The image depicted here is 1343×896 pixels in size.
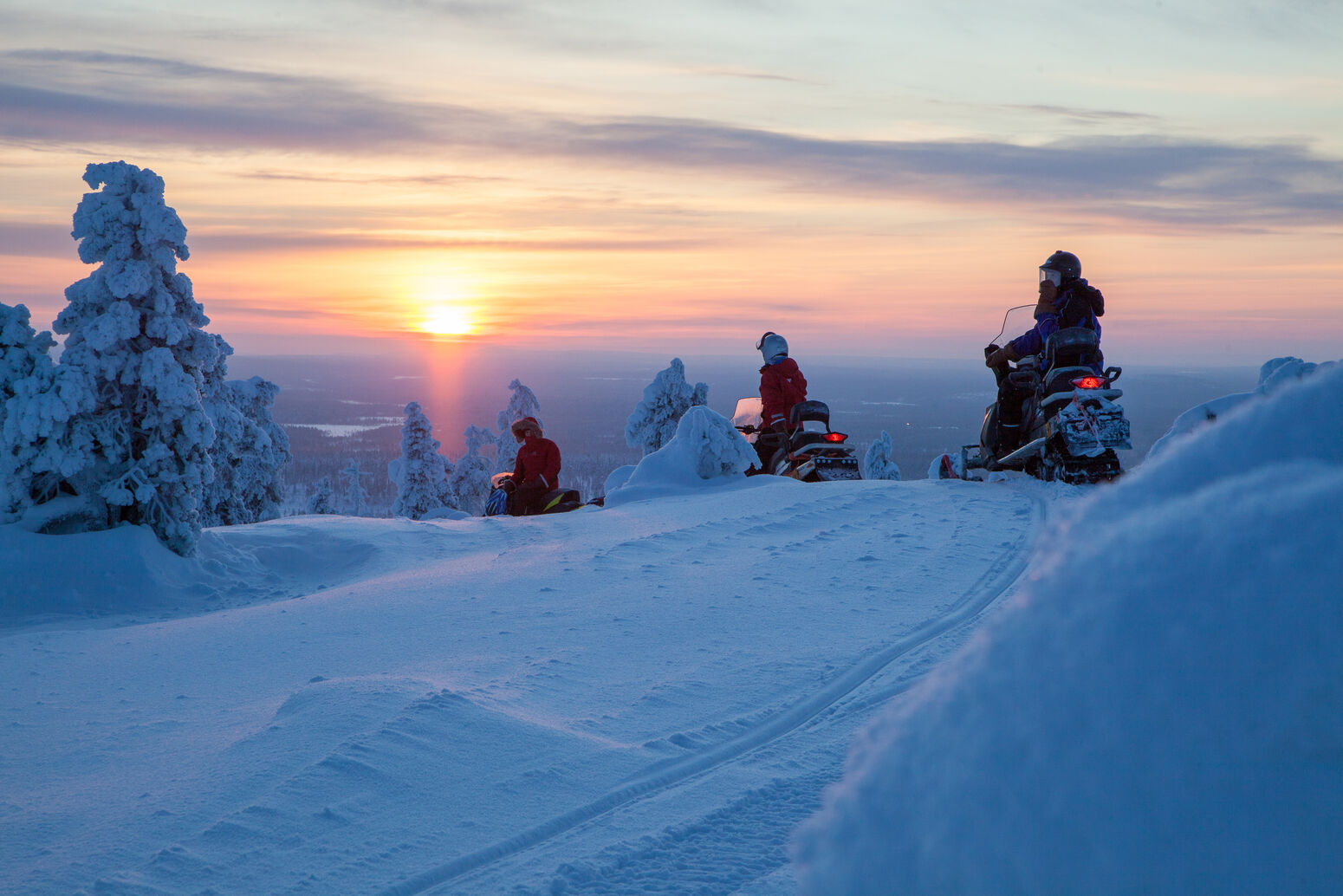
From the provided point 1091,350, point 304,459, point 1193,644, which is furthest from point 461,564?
point 304,459

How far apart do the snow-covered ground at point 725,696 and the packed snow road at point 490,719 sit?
2cm

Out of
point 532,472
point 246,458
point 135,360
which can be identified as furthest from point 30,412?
point 246,458

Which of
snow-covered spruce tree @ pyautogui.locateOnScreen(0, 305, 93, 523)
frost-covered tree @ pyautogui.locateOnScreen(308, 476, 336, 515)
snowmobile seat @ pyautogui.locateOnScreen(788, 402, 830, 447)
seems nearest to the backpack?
snowmobile seat @ pyautogui.locateOnScreen(788, 402, 830, 447)

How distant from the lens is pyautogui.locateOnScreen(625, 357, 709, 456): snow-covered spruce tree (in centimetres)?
3112

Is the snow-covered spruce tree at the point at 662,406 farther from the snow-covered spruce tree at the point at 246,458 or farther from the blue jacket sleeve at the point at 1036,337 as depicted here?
the blue jacket sleeve at the point at 1036,337

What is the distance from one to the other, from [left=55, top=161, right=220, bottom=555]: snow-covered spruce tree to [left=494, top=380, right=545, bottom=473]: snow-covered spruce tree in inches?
962

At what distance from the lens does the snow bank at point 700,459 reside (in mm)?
12586

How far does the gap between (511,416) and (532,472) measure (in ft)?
84.7

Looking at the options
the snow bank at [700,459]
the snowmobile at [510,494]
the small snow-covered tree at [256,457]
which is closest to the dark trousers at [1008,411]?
the snow bank at [700,459]

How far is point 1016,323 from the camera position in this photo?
1079 cm

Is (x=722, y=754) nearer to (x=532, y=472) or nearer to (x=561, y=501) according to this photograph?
(x=561, y=501)

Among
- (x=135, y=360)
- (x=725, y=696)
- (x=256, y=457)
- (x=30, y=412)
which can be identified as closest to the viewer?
(x=725, y=696)

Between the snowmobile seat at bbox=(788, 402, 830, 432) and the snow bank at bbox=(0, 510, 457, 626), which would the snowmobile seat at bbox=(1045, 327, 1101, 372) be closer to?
the snowmobile seat at bbox=(788, 402, 830, 432)

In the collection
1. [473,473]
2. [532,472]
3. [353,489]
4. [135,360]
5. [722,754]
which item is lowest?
[353,489]
